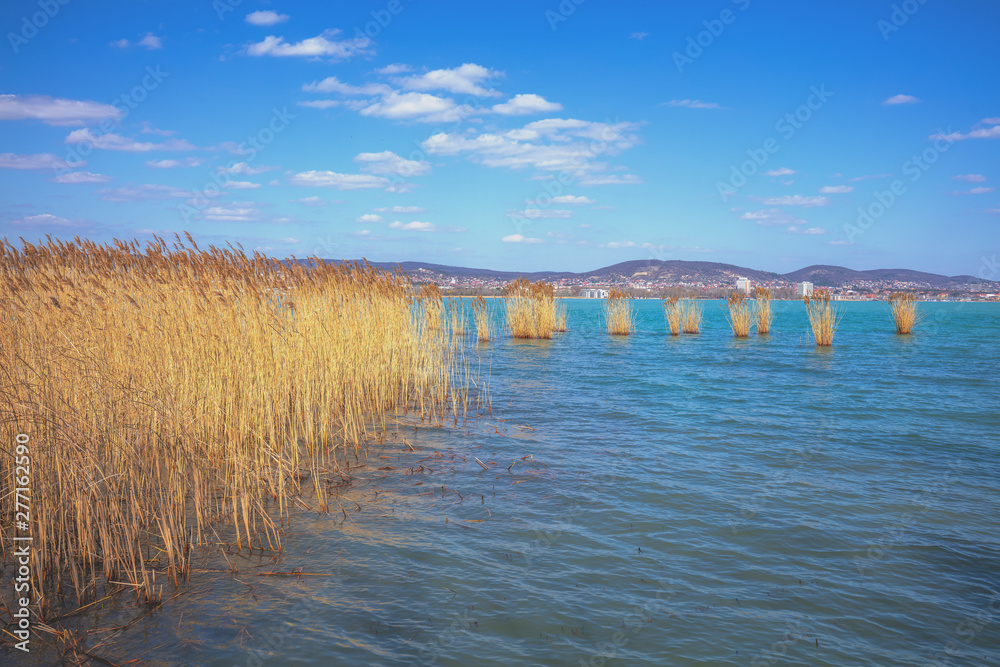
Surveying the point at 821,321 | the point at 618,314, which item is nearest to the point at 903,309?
the point at 821,321

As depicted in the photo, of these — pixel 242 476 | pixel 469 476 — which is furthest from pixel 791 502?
pixel 242 476

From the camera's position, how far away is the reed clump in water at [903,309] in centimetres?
2762

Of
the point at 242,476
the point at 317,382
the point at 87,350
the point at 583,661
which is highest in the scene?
the point at 87,350

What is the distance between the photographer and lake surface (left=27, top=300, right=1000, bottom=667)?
11.3 ft

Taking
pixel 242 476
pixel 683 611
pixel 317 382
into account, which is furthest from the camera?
pixel 317 382

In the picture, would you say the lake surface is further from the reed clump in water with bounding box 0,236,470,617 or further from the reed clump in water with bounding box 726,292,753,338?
the reed clump in water with bounding box 726,292,753,338

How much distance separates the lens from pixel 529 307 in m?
23.7

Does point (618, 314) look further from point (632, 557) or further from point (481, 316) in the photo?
point (632, 557)

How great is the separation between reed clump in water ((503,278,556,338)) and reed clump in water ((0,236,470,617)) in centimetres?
1493

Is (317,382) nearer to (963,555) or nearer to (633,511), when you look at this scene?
(633,511)

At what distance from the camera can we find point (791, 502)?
19.4 feet

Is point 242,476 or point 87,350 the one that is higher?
point 87,350

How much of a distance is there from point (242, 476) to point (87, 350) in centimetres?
171

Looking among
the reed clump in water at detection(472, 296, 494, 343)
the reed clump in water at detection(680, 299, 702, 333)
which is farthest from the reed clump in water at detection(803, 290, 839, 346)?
the reed clump in water at detection(472, 296, 494, 343)
